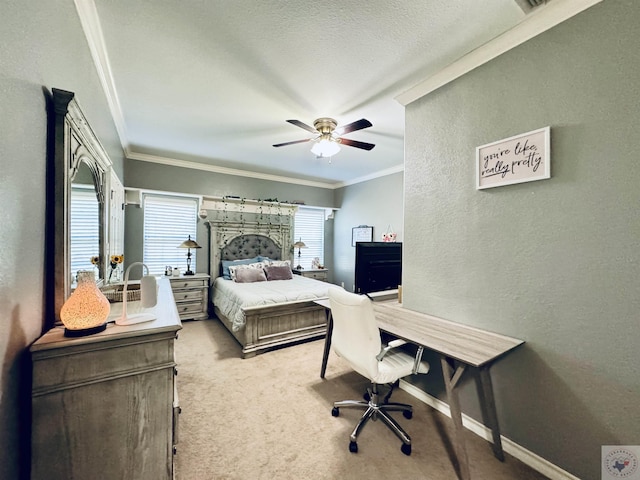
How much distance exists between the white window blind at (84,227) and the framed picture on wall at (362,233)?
4327 millimetres

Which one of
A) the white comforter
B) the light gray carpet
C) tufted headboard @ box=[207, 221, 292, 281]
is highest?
tufted headboard @ box=[207, 221, 292, 281]

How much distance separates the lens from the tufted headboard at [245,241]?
4.85m

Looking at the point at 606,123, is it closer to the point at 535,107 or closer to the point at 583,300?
the point at 535,107

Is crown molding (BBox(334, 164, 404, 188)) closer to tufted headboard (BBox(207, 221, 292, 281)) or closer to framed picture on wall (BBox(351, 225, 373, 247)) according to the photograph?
framed picture on wall (BBox(351, 225, 373, 247))

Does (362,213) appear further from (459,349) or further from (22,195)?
(22,195)

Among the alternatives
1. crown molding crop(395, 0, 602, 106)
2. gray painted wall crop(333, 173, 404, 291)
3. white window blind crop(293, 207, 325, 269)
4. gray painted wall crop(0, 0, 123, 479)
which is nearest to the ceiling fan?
crown molding crop(395, 0, 602, 106)

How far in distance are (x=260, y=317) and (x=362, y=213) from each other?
10.7ft

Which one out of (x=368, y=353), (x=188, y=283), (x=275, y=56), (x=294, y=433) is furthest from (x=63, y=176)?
(x=188, y=283)

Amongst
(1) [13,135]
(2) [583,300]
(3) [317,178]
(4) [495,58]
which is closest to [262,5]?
(1) [13,135]

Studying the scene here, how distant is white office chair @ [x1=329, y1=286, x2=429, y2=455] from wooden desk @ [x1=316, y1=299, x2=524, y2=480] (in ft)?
0.53

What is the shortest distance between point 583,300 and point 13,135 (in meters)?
2.71

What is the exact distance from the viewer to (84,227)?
162 centimetres

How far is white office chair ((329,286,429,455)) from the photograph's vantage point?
5.49 ft

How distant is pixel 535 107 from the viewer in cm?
161
